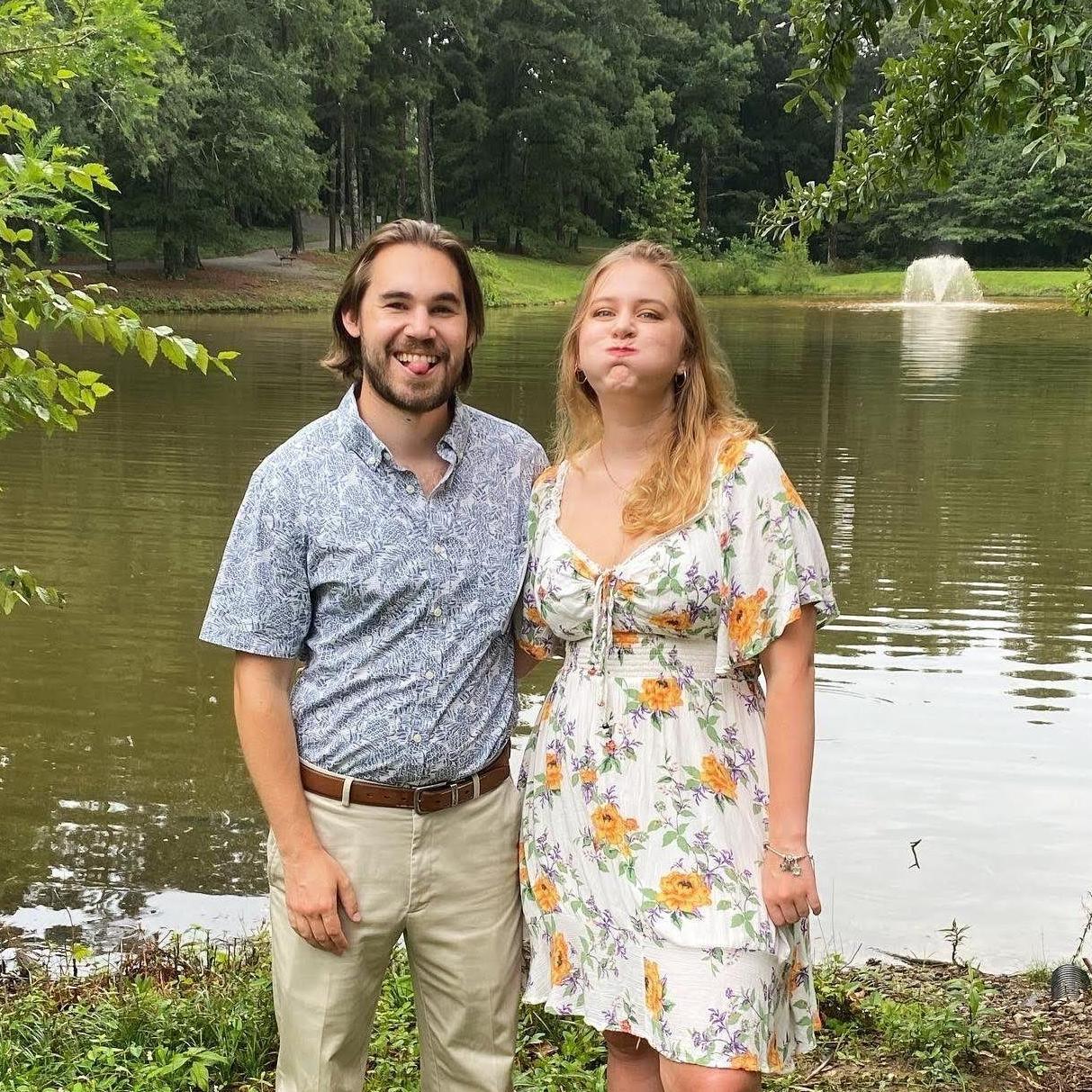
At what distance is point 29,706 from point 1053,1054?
511 centimetres

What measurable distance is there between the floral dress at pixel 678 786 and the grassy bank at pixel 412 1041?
82 centimetres

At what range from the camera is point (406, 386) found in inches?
99.8

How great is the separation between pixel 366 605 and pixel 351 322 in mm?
586

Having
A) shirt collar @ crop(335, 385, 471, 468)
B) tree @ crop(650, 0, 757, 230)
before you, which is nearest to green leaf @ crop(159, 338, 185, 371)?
shirt collar @ crop(335, 385, 471, 468)

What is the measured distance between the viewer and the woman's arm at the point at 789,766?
7.80ft

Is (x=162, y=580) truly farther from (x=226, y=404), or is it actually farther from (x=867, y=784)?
(x=226, y=404)

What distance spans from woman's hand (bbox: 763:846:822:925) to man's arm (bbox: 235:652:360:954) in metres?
0.74

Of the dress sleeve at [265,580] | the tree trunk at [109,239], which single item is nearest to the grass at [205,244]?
the tree trunk at [109,239]

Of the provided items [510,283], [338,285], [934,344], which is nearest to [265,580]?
[934,344]

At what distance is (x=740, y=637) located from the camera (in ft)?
7.97

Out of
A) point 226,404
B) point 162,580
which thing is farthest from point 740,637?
point 226,404

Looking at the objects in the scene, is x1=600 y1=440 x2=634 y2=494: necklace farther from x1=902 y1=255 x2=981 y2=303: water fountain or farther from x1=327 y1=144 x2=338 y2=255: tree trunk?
x1=902 y1=255 x2=981 y2=303: water fountain

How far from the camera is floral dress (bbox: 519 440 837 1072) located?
238 centimetres

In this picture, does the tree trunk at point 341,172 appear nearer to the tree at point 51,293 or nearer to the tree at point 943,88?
the tree at point 943,88
